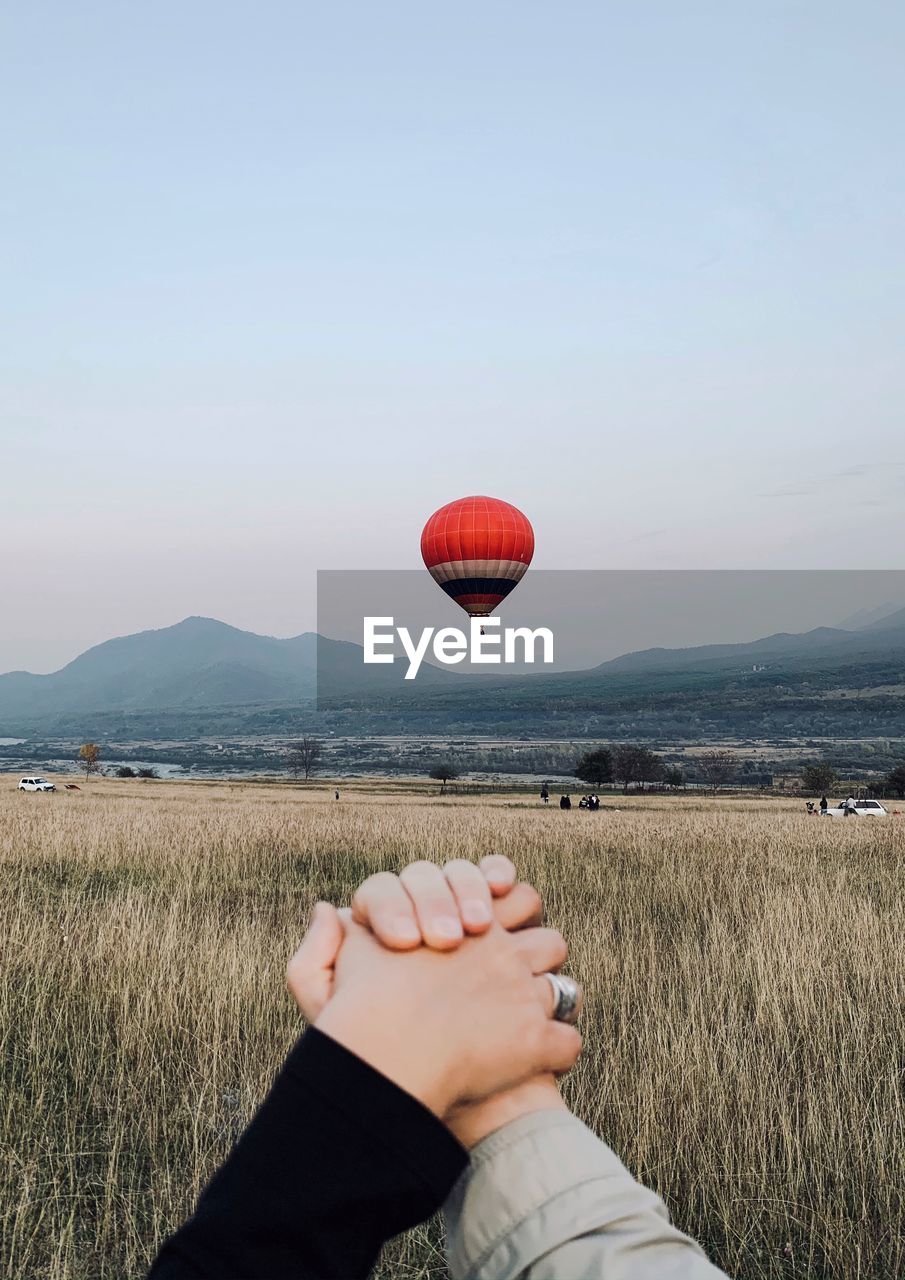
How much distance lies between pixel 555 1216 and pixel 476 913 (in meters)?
0.36

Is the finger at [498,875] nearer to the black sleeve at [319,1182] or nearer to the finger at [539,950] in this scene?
the finger at [539,950]

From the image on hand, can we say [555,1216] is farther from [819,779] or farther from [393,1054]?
[819,779]

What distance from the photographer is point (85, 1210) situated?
3258 mm

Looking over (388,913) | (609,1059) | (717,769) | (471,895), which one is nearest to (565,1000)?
(471,895)

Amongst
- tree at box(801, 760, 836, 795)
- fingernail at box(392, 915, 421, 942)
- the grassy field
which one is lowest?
tree at box(801, 760, 836, 795)

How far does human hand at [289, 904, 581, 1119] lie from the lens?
102 cm

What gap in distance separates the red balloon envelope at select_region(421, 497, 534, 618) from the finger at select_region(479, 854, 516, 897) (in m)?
39.0

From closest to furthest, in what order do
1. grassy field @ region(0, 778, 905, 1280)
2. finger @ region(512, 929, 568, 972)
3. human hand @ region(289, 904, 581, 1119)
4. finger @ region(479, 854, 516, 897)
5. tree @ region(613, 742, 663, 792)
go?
human hand @ region(289, 904, 581, 1119), finger @ region(512, 929, 568, 972), finger @ region(479, 854, 516, 897), grassy field @ region(0, 778, 905, 1280), tree @ region(613, 742, 663, 792)

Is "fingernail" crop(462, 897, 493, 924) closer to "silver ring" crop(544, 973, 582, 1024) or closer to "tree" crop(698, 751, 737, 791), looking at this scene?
"silver ring" crop(544, 973, 582, 1024)

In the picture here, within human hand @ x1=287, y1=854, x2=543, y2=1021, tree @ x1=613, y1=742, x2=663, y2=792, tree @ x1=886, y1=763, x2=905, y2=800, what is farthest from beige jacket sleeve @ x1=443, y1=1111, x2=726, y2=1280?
tree @ x1=613, y1=742, x2=663, y2=792

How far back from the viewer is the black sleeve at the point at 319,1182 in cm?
90

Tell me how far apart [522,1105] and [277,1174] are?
1.28 feet

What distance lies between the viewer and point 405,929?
3.74 feet

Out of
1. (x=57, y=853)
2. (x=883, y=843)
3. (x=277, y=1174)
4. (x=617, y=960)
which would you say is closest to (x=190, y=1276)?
(x=277, y=1174)
